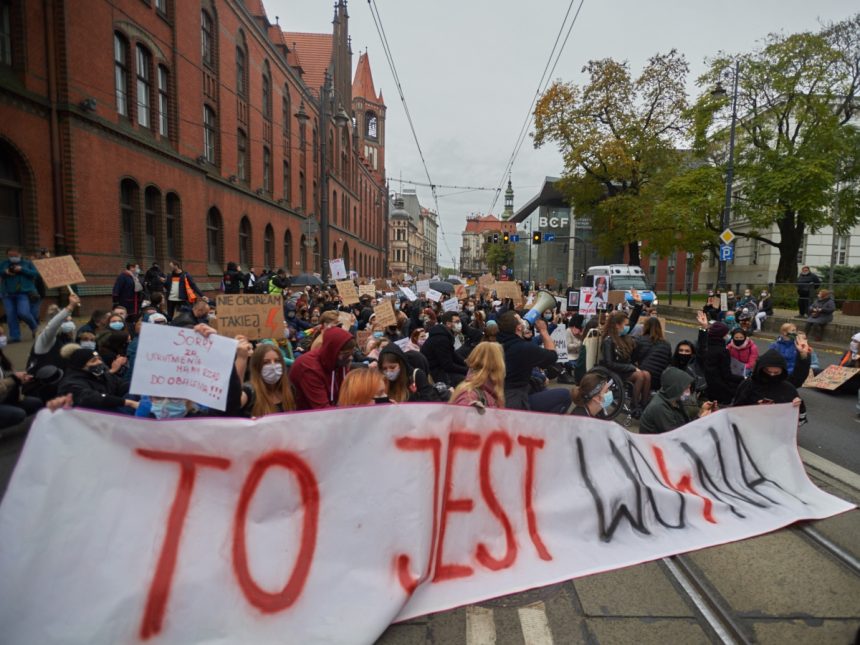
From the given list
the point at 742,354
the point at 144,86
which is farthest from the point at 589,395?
the point at 144,86

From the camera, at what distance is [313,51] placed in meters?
50.8

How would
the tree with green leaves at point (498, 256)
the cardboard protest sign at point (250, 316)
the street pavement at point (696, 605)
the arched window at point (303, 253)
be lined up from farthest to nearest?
the tree with green leaves at point (498, 256), the arched window at point (303, 253), the cardboard protest sign at point (250, 316), the street pavement at point (696, 605)

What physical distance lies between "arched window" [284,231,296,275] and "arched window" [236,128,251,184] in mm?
7383

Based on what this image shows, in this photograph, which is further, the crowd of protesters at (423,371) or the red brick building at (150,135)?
the red brick building at (150,135)

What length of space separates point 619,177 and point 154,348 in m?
33.8

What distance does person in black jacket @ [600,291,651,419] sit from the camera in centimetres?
686

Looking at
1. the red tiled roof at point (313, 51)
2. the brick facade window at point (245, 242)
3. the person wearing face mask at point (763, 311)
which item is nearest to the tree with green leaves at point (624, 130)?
the person wearing face mask at point (763, 311)

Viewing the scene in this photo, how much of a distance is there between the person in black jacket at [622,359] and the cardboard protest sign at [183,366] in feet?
16.9

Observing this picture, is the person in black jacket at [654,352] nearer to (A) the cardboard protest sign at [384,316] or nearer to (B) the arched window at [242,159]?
(A) the cardboard protest sign at [384,316]

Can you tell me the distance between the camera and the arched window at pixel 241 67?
87.2ft

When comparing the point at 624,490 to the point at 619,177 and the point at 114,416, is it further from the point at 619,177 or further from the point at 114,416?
the point at 619,177

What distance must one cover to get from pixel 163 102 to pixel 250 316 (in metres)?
17.4

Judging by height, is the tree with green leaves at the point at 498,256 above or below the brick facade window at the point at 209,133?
below

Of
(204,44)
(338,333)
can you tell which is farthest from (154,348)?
(204,44)
